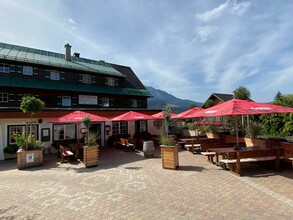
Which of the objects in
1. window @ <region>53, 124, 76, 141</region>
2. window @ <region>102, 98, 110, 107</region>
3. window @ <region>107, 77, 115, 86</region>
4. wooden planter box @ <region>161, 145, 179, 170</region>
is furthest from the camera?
window @ <region>107, 77, 115, 86</region>

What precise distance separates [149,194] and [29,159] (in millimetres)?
6968

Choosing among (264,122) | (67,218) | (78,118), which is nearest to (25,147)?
(78,118)

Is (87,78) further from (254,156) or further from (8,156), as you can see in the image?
(254,156)

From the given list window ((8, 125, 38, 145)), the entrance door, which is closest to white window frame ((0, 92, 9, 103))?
window ((8, 125, 38, 145))

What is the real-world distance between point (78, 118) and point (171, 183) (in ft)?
21.7

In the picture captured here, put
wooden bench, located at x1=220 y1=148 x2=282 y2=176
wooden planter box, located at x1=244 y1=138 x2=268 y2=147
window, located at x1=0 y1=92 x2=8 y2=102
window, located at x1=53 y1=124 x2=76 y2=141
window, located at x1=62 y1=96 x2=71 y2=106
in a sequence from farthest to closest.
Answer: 1. window, located at x1=62 y1=96 x2=71 y2=106
2. window, located at x1=0 y1=92 x2=8 y2=102
3. window, located at x1=53 y1=124 x2=76 y2=141
4. wooden planter box, located at x1=244 y1=138 x2=268 y2=147
5. wooden bench, located at x1=220 y1=148 x2=282 y2=176

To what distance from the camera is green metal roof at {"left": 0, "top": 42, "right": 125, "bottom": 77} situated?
1766 cm

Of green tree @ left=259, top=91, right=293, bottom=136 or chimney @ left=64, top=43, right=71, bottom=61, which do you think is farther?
chimney @ left=64, top=43, right=71, bottom=61

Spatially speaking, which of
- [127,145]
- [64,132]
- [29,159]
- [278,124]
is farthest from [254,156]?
[64,132]

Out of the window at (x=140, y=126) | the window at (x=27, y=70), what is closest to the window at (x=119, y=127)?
the window at (x=140, y=126)

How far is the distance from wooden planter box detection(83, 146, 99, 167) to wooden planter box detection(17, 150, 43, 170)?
268 centimetres

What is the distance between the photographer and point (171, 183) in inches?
239

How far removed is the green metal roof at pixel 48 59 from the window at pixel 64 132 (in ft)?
26.4

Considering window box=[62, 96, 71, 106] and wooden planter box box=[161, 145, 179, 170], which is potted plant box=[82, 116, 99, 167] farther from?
window box=[62, 96, 71, 106]
